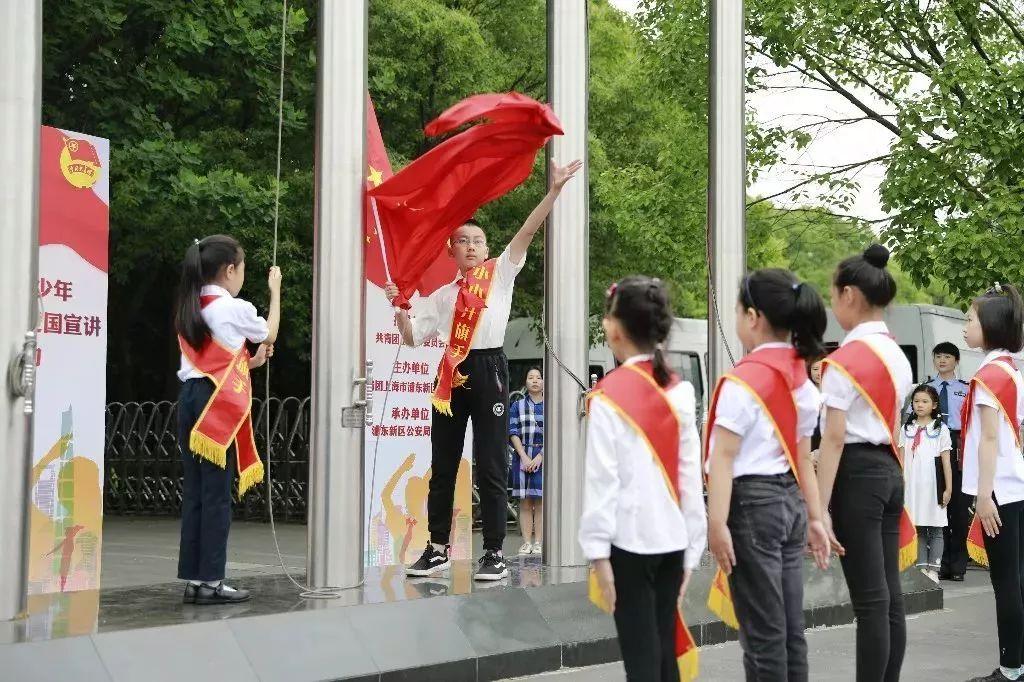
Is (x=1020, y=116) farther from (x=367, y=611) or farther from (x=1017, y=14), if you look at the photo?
(x=367, y=611)

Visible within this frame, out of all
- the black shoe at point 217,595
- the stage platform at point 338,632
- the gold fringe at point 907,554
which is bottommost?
the stage platform at point 338,632

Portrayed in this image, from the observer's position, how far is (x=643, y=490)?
15.7 feet

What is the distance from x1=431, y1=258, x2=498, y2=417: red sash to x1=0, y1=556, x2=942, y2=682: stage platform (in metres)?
1.04

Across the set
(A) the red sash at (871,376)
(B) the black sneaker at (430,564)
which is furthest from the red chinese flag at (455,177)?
(A) the red sash at (871,376)

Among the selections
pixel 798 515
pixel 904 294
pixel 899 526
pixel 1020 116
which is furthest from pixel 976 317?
pixel 904 294

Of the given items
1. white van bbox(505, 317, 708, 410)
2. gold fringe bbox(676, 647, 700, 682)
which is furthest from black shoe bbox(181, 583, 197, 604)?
white van bbox(505, 317, 708, 410)

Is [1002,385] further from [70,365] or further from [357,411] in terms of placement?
[70,365]

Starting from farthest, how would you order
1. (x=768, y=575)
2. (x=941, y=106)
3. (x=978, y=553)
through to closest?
(x=941, y=106)
(x=978, y=553)
(x=768, y=575)

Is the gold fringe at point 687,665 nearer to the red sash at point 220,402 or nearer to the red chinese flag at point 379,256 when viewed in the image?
the red sash at point 220,402

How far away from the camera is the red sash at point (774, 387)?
5.14 metres

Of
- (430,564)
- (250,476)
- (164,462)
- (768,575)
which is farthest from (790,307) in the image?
(164,462)

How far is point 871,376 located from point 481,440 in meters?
3.00

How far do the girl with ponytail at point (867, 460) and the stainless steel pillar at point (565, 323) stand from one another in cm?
340

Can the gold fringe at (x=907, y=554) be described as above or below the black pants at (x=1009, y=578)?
above
